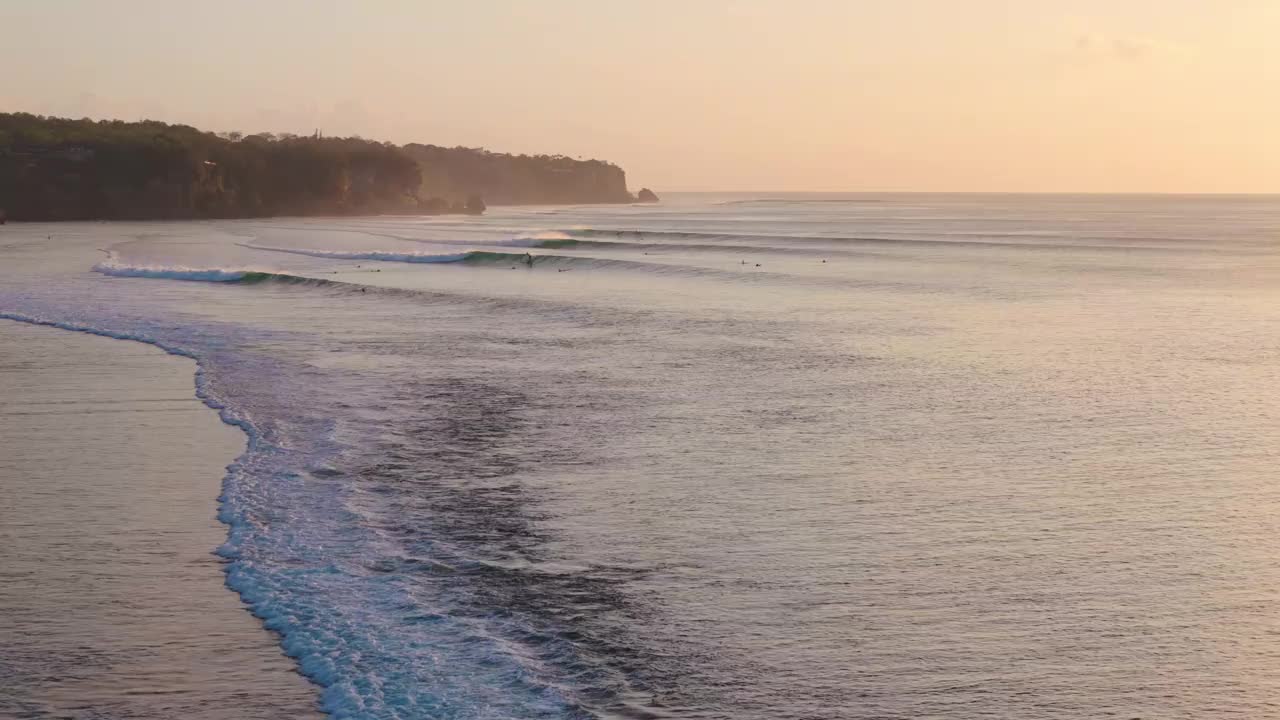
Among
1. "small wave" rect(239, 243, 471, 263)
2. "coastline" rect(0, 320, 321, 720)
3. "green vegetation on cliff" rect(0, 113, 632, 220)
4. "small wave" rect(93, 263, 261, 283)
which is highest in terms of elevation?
"green vegetation on cliff" rect(0, 113, 632, 220)

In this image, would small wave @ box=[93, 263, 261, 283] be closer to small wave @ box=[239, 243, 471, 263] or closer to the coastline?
small wave @ box=[239, 243, 471, 263]

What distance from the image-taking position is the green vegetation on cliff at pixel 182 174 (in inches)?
4766

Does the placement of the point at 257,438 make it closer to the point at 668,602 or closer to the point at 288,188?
the point at 668,602

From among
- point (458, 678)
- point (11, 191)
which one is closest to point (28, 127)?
point (11, 191)

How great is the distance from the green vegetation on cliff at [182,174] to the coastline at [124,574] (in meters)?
118

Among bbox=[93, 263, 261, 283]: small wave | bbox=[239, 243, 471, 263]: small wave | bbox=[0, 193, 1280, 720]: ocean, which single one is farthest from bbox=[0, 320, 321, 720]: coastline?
bbox=[239, 243, 471, 263]: small wave

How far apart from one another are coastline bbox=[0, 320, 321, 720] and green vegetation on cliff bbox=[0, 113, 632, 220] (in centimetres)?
11783

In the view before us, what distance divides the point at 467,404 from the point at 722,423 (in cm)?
300

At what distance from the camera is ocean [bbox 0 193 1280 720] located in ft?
19.8

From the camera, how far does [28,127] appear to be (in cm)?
13700

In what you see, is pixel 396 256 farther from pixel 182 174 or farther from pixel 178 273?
pixel 182 174

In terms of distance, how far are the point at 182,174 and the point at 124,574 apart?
12973 centimetres

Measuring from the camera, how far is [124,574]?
749 cm

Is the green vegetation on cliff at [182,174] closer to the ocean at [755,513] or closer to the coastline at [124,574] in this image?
the ocean at [755,513]
